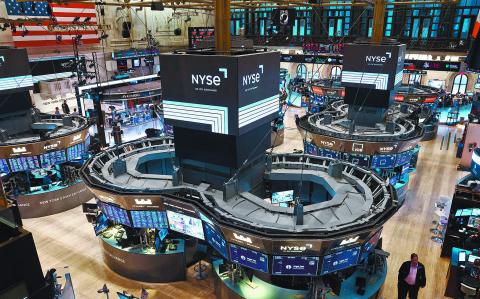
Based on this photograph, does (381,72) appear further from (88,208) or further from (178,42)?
(178,42)

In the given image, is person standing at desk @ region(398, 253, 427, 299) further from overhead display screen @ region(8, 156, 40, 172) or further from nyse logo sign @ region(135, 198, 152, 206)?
overhead display screen @ region(8, 156, 40, 172)

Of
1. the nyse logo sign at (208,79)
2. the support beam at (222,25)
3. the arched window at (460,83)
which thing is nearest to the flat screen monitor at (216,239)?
the nyse logo sign at (208,79)

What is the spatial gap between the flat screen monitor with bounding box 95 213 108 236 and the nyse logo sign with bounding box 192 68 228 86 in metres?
5.43

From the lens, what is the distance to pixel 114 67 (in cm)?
2641

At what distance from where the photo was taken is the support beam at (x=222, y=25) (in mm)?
7410

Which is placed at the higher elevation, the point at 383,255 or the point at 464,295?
the point at 383,255

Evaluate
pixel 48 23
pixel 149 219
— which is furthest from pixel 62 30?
pixel 149 219

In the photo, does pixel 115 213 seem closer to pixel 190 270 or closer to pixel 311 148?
pixel 190 270

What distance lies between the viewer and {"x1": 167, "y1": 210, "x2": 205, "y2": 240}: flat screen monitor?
8.48m

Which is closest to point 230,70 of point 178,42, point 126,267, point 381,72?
point 126,267

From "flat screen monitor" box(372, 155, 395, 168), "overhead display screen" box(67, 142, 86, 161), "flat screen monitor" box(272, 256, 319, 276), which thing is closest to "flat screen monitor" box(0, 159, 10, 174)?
"overhead display screen" box(67, 142, 86, 161)

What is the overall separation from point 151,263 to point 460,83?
30124 mm

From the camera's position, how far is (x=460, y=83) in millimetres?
29625

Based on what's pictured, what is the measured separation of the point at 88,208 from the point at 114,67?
18.2 metres
